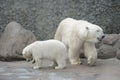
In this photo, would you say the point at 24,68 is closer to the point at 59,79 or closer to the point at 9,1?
the point at 59,79

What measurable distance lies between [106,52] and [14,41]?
1850mm

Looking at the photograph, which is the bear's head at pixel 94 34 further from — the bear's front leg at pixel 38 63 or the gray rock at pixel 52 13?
the gray rock at pixel 52 13

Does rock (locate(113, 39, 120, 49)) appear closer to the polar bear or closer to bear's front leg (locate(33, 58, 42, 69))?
the polar bear

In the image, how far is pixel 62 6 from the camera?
25.7 feet

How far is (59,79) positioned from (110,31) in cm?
309

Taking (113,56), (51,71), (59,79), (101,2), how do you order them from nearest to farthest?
(59,79)
(51,71)
(113,56)
(101,2)

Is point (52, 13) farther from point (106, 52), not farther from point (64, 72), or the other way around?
point (64, 72)

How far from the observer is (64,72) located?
5.53 meters

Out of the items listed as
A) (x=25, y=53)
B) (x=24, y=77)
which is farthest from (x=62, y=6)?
(x=24, y=77)

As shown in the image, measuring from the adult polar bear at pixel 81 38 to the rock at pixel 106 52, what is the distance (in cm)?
73

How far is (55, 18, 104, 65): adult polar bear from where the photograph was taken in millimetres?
5918

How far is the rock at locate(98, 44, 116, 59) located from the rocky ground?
1.38ft

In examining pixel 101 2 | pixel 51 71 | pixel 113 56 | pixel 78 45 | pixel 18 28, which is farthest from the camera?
pixel 101 2

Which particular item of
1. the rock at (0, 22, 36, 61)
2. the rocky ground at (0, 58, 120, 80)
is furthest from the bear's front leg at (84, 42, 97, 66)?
the rock at (0, 22, 36, 61)
